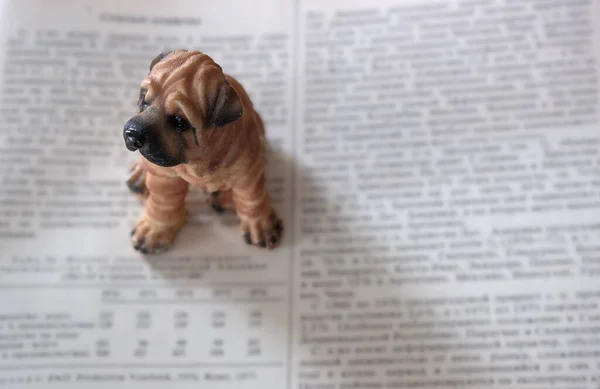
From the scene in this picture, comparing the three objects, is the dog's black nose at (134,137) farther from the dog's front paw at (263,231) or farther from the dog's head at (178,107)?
the dog's front paw at (263,231)

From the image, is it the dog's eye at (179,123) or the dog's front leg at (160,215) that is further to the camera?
the dog's front leg at (160,215)

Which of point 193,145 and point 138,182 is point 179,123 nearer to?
point 193,145

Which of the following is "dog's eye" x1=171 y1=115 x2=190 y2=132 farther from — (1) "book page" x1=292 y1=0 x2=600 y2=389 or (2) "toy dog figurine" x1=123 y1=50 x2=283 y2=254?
(1) "book page" x1=292 y1=0 x2=600 y2=389

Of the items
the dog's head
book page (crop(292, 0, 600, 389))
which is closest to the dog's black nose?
the dog's head

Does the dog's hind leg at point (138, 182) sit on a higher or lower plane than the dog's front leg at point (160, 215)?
higher

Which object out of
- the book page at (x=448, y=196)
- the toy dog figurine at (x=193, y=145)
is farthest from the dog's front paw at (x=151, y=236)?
the book page at (x=448, y=196)

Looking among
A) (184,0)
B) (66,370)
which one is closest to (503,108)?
(184,0)

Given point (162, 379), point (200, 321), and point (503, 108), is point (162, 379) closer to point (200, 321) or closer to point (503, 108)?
point (200, 321)
